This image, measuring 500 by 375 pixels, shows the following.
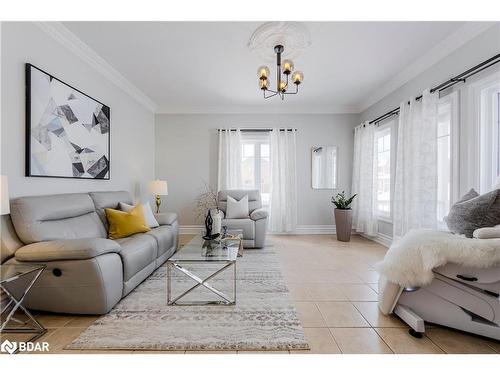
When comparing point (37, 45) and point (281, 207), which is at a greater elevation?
point (37, 45)

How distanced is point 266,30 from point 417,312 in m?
2.77

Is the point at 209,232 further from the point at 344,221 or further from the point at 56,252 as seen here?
the point at 344,221

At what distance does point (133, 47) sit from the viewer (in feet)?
9.87

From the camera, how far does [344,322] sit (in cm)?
198

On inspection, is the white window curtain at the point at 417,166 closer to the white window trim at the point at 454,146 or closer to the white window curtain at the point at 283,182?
the white window trim at the point at 454,146

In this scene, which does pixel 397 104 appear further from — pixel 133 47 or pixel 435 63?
pixel 133 47

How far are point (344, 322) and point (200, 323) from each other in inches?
43.7

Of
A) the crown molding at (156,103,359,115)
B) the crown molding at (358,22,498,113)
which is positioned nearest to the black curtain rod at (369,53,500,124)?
the crown molding at (358,22,498,113)

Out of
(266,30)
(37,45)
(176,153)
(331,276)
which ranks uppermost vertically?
(266,30)

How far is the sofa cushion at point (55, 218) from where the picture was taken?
81.7 inches

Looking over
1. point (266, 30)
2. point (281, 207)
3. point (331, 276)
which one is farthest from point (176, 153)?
point (331, 276)

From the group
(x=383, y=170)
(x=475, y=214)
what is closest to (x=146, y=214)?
(x=475, y=214)

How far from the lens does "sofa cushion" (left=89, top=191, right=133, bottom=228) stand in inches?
120
